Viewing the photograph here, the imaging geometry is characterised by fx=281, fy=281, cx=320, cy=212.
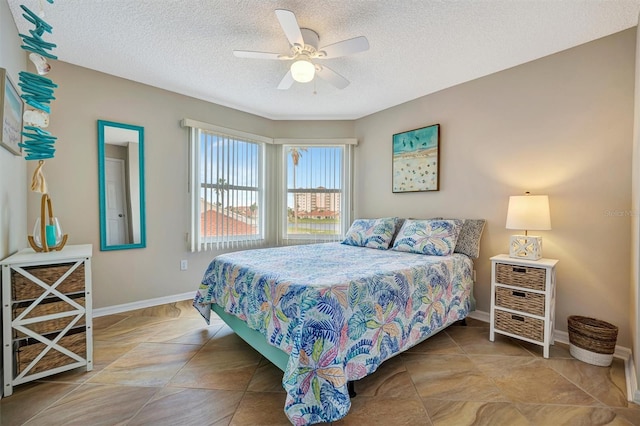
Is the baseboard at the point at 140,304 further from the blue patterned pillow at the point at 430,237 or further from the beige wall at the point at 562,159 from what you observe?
the beige wall at the point at 562,159

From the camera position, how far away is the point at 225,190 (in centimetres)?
375

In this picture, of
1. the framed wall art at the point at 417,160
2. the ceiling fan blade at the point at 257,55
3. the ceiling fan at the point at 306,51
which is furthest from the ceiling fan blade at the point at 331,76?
the framed wall art at the point at 417,160

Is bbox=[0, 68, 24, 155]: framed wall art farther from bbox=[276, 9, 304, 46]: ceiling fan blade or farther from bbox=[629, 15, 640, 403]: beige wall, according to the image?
bbox=[629, 15, 640, 403]: beige wall

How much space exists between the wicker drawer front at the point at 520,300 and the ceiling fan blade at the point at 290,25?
2520 mm

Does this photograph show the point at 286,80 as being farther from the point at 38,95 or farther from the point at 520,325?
the point at 520,325

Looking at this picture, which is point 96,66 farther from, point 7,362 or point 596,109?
point 596,109

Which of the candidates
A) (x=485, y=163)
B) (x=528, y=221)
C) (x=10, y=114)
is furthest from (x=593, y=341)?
(x=10, y=114)

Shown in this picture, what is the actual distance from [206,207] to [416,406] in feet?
10.0

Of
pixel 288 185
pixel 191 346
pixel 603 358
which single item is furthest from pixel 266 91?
pixel 603 358

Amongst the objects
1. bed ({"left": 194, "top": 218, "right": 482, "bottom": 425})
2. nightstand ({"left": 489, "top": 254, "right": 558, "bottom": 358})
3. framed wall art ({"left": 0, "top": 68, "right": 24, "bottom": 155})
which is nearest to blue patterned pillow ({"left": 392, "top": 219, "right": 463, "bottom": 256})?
bed ({"left": 194, "top": 218, "right": 482, "bottom": 425})

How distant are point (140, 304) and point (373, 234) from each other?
268 cm

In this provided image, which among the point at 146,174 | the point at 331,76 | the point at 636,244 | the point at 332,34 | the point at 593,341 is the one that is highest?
the point at 332,34

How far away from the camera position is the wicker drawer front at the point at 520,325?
214 cm

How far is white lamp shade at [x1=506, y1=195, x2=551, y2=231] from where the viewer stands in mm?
2219
